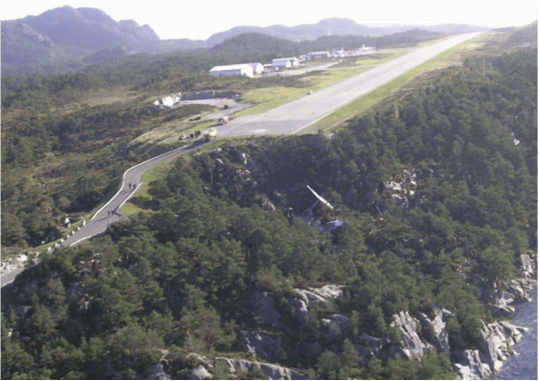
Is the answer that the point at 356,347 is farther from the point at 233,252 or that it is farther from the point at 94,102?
the point at 94,102

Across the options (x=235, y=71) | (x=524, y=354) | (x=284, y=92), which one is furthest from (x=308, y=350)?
(x=235, y=71)

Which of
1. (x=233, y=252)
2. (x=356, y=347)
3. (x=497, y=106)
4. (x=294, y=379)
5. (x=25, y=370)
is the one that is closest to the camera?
(x=25, y=370)

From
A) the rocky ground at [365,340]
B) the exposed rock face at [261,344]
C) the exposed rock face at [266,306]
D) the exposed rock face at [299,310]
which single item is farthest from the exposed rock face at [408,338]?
the exposed rock face at [266,306]

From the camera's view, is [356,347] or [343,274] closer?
[356,347]

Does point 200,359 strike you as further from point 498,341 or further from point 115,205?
point 498,341

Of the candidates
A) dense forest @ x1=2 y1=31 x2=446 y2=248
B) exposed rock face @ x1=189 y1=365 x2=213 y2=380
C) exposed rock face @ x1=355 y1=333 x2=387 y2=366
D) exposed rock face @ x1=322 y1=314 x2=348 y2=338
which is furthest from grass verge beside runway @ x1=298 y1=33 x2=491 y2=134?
exposed rock face @ x1=189 y1=365 x2=213 y2=380

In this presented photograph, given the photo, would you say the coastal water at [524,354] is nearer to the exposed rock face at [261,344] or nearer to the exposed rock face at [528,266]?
the exposed rock face at [528,266]

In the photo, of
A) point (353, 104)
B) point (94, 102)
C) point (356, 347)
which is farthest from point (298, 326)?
point (94, 102)
